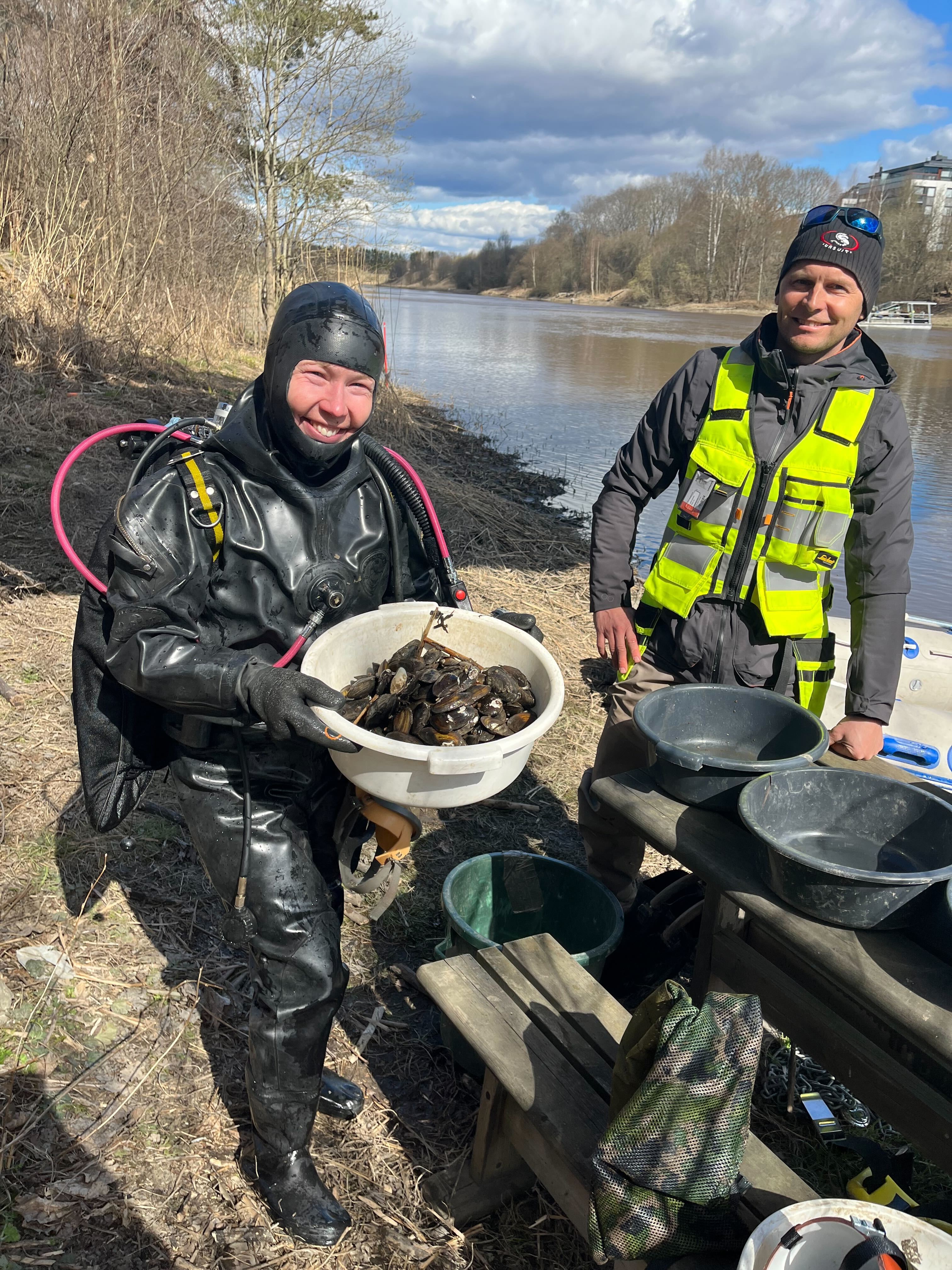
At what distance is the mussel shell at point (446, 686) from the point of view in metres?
2.12

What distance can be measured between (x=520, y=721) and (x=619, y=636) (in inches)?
42.9

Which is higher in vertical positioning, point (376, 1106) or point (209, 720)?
point (209, 720)

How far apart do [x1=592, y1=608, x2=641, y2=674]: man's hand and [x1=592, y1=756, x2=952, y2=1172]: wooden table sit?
74 cm

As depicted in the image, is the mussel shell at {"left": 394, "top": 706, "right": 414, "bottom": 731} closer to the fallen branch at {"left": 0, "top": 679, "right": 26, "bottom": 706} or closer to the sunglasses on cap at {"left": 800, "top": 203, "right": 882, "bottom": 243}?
the sunglasses on cap at {"left": 800, "top": 203, "right": 882, "bottom": 243}

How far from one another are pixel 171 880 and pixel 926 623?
3937 millimetres

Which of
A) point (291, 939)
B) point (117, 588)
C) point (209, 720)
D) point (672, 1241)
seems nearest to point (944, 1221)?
point (672, 1241)

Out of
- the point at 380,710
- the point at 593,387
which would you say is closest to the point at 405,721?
the point at 380,710

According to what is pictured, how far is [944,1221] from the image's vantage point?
170cm

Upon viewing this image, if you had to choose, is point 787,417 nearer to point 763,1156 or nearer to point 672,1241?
point 763,1156

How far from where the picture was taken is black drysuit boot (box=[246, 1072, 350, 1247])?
224 cm

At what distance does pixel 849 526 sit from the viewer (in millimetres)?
2881

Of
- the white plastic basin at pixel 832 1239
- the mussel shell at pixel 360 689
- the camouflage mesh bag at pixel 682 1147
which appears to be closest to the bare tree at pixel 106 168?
the mussel shell at pixel 360 689

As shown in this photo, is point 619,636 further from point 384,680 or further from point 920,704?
point 920,704

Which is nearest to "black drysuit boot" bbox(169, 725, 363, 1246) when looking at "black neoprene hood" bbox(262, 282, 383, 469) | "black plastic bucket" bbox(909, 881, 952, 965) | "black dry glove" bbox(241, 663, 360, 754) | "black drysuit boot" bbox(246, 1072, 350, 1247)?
"black drysuit boot" bbox(246, 1072, 350, 1247)
